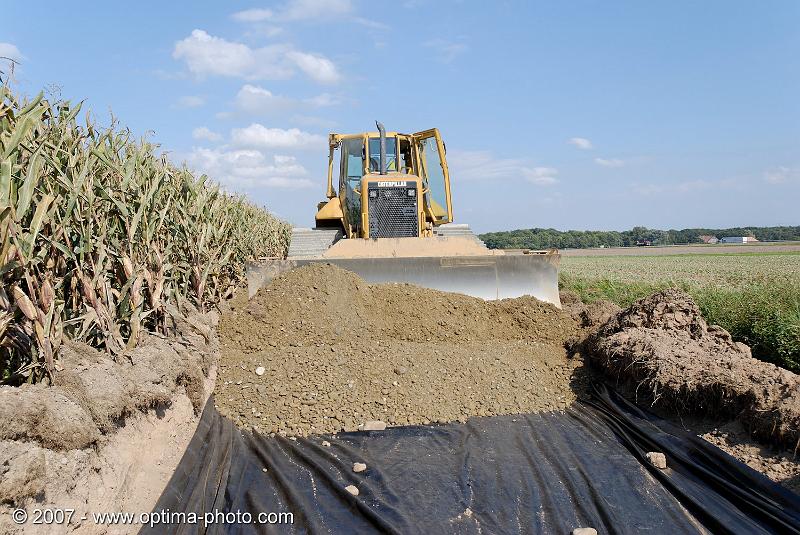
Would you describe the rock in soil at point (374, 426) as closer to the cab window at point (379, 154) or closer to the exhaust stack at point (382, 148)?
the exhaust stack at point (382, 148)

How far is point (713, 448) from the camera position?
3.88m

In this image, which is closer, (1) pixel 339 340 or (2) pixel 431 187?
(1) pixel 339 340

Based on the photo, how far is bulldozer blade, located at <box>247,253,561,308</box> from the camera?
303 inches

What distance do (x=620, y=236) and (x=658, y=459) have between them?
7263 centimetres

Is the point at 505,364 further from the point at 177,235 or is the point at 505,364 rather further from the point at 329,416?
the point at 177,235

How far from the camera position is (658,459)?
4.00 metres

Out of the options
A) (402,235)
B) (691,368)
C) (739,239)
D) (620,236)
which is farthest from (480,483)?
(739,239)

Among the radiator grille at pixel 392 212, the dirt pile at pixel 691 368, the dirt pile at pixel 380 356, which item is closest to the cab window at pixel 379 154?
the radiator grille at pixel 392 212

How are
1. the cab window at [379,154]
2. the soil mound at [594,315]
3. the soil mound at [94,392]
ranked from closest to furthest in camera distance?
the soil mound at [94,392] → the soil mound at [594,315] → the cab window at [379,154]

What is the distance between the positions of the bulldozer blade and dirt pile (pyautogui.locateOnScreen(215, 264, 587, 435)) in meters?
0.26

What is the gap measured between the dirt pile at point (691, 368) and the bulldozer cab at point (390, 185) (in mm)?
3305

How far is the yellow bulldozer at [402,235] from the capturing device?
773 centimetres

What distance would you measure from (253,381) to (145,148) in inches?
91.1

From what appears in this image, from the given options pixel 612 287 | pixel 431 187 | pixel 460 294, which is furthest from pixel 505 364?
pixel 612 287
